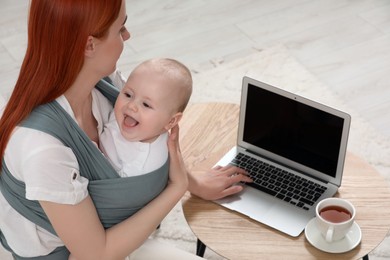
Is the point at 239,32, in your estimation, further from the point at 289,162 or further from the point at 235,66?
the point at 289,162

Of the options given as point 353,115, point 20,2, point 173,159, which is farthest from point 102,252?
point 20,2

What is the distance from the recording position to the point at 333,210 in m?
1.77

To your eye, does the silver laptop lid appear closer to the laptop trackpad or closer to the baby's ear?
the laptop trackpad

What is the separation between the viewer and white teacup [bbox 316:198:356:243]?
1706 mm

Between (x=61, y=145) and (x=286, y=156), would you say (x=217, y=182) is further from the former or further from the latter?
(x=61, y=145)

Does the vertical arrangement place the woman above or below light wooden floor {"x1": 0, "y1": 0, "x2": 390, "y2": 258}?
above

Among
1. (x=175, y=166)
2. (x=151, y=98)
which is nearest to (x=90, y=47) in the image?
(x=151, y=98)

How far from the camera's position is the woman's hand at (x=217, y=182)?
1.86 m

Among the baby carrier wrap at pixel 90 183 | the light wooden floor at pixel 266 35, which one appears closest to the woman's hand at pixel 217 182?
the baby carrier wrap at pixel 90 183

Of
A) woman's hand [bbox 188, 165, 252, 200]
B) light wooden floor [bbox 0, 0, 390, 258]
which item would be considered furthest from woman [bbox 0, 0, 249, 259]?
light wooden floor [bbox 0, 0, 390, 258]

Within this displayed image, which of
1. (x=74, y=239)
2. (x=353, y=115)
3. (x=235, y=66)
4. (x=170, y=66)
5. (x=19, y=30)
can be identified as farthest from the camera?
(x=19, y=30)

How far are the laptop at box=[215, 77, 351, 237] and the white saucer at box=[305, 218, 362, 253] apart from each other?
0.10 ft

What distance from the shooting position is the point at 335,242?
5.75 ft

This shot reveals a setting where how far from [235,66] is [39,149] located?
1851 millimetres
